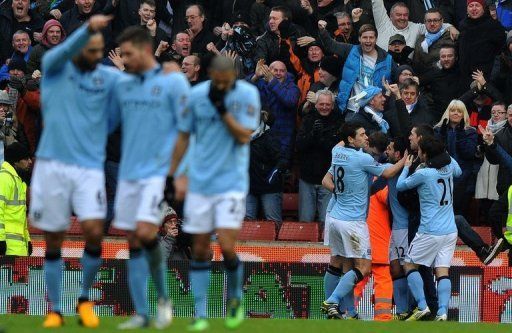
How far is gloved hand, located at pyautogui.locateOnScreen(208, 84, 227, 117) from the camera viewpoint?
12930mm

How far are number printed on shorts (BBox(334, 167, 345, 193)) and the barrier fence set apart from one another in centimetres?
135

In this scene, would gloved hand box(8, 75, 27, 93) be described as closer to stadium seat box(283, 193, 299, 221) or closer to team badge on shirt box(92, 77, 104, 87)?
stadium seat box(283, 193, 299, 221)

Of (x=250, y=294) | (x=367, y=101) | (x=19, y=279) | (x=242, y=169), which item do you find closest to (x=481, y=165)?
(x=367, y=101)

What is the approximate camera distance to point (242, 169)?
13.2 meters

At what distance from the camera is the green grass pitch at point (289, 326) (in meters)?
13.3

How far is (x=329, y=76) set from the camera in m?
21.6

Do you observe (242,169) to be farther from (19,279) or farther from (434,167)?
(19,279)

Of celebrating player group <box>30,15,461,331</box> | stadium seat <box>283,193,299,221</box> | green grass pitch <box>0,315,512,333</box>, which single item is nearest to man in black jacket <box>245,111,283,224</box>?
stadium seat <box>283,193,299,221</box>

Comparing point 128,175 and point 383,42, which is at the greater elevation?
point 383,42

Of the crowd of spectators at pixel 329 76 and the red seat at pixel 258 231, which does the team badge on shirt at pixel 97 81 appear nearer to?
the crowd of spectators at pixel 329 76

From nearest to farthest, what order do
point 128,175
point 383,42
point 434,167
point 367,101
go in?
point 128,175
point 434,167
point 367,101
point 383,42

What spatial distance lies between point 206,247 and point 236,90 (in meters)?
1.53

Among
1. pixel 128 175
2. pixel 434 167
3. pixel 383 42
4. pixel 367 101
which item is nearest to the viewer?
pixel 128 175

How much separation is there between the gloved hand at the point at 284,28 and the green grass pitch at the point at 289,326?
7246 mm
